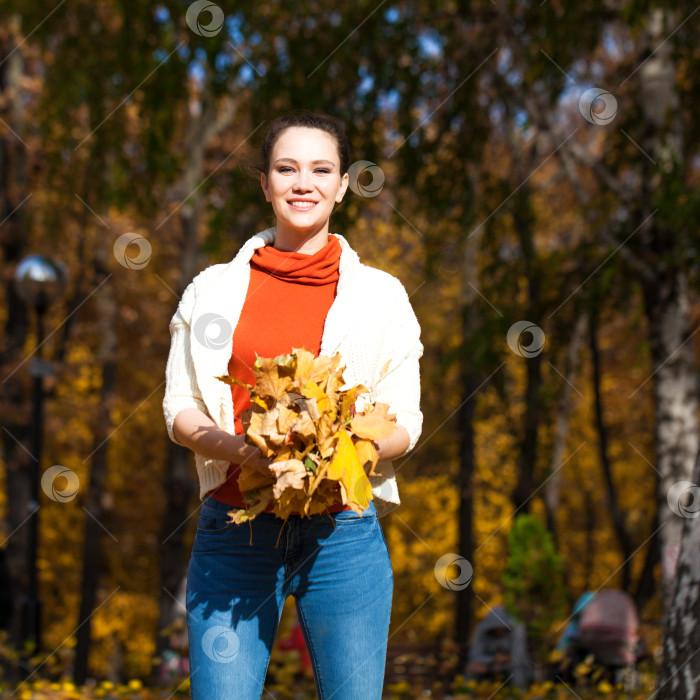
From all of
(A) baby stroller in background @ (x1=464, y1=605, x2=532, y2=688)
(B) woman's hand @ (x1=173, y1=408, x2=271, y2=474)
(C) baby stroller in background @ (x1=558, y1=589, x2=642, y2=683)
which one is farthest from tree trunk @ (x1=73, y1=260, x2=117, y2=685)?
(B) woman's hand @ (x1=173, y1=408, x2=271, y2=474)

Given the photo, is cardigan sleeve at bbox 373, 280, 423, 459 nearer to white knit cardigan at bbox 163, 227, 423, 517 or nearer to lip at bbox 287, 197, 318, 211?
white knit cardigan at bbox 163, 227, 423, 517

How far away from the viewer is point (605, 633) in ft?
23.8

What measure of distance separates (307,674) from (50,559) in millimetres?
13470

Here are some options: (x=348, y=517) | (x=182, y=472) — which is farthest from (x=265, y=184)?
(x=182, y=472)

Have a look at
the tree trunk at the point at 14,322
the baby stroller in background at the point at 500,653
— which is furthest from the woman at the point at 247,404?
the tree trunk at the point at 14,322

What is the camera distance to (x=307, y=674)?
5828 millimetres

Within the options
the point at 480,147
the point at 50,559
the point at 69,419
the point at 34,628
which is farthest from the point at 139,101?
the point at 50,559

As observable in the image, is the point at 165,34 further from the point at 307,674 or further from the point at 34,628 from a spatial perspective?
the point at 34,628

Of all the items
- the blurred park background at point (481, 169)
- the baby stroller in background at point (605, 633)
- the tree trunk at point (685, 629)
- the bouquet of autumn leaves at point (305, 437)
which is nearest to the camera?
the bouquet of autumn leaves at point (305, 437)

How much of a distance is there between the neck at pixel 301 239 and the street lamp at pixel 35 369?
6.30m

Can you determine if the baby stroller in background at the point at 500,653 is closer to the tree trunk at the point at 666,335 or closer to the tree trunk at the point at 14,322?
the tree trunk at the point at 666,335

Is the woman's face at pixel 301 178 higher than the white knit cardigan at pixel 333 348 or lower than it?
higher

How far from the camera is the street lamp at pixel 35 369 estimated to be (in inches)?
310

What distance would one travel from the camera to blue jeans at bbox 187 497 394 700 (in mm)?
1932
